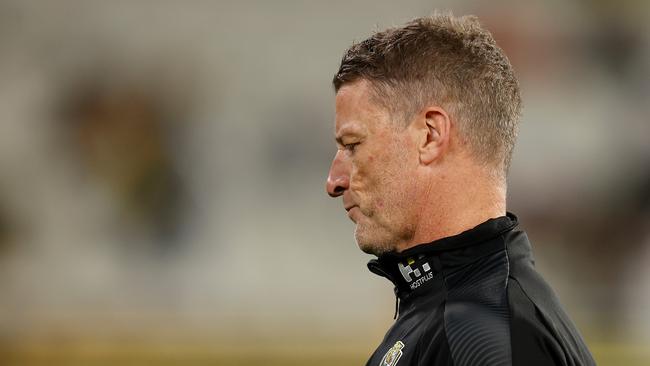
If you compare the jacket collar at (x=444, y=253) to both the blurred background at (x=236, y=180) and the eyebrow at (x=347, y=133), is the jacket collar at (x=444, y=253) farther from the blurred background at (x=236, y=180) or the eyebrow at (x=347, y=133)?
the blurred background at (x=236, y=180)

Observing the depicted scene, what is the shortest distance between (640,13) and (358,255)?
1.74 m

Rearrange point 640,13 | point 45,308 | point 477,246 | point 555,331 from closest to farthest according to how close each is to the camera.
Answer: point 555,331
point 477,246
point 45,308
point 640,13

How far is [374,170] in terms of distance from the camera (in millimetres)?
1229

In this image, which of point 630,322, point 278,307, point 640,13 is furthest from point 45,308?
point 640,13

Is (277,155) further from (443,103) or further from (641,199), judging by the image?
(443,103)

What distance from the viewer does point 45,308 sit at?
14.0ft

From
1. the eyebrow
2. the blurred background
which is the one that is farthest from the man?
the blurred background

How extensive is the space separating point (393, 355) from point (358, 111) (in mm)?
304

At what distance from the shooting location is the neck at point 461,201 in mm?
1196

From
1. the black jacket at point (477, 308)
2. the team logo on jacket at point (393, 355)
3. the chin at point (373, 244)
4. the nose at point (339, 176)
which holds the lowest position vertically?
the team logo on jacket at point (393, 355)

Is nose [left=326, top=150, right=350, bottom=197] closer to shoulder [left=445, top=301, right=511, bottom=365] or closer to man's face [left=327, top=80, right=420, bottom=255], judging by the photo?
man's face [left=327, top=80, right=420, bottom=255]

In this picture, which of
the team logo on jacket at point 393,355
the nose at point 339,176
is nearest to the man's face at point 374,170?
the nose at point 339,176

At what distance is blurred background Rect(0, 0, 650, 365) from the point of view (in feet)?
13.9

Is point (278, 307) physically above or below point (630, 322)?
above
